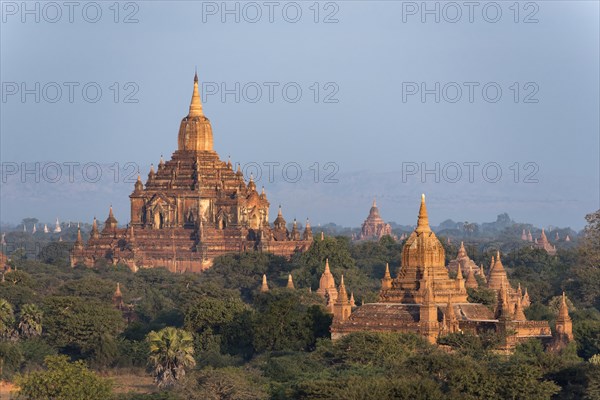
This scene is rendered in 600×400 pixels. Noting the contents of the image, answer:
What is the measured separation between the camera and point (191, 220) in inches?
5192

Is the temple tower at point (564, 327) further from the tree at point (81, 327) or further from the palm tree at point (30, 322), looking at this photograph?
the palm tree at point (30, 322)

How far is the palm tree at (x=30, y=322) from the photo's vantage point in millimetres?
87562

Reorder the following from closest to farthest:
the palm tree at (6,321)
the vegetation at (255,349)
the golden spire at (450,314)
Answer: the vegetation at (255,349) → the golden spire at (450,314) → the palm tree at (6,321)

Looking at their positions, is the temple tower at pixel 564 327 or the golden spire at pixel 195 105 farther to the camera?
the golden spire at pixel 195 105

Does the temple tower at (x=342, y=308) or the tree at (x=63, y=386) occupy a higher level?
the temple tower at (x=342, y=308)

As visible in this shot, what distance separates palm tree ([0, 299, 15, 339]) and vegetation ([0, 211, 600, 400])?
94 millimetres

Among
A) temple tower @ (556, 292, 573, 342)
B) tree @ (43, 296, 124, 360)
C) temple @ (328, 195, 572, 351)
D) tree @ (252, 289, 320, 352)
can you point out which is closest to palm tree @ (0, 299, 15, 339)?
tree @ (43, 296, 124, 360)

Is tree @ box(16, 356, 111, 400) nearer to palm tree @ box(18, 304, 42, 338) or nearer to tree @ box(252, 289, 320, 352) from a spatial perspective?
tree @ box(252, 289, 320, 352)

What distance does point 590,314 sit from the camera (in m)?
90.9

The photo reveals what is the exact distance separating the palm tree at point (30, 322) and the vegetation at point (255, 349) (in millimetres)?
37

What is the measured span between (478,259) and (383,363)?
7168cm

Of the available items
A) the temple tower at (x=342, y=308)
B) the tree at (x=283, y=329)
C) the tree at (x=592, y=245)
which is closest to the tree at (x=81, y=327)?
the tree at (x=283, y=329)

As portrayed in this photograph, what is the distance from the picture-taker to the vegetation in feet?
218

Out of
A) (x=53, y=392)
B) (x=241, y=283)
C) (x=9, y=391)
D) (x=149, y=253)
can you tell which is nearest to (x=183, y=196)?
(x=149, y=253)
